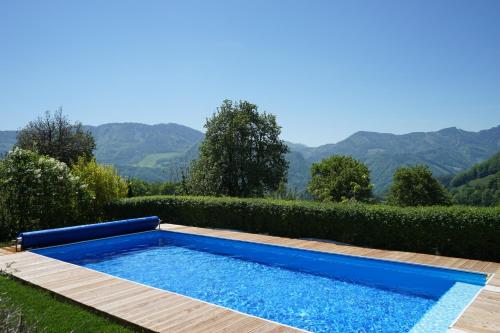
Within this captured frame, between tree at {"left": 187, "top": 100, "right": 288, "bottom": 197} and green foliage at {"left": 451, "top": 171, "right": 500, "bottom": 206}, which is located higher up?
tree at {"left": 187, "top": 100, "right": 288, "bottom": 197}

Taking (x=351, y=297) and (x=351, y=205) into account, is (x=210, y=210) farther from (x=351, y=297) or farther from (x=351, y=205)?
(x=351, y=297)

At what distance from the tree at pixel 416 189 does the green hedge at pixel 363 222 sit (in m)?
31.3

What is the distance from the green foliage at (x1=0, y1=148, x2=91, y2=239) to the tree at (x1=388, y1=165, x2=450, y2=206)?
35.0 metres

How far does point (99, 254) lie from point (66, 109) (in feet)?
62.7

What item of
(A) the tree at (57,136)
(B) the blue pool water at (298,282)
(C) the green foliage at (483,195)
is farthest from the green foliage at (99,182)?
(C) the green foliage at (483,195)

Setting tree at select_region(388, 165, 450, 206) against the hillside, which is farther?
the hillside

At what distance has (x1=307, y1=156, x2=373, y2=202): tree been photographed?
40.8m

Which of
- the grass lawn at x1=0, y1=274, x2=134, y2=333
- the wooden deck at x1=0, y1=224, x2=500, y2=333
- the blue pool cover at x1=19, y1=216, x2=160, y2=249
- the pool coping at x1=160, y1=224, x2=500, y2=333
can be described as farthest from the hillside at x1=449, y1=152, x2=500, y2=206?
the grass lawn at x1=0, y1=274, x2=134, y2=333

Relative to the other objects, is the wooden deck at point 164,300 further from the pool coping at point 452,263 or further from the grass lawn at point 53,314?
the grass lawn at point 53,314

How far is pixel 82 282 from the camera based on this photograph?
294 inches

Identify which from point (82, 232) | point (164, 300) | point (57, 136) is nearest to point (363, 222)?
point (164, 300)

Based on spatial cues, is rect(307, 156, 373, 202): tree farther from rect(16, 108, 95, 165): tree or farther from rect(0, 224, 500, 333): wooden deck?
rect(0, 224, 500, 333): wooden deck

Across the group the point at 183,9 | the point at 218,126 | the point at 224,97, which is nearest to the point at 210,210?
the point at 183,9

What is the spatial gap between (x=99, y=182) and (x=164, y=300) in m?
12.3
